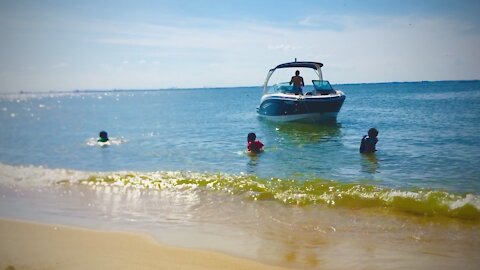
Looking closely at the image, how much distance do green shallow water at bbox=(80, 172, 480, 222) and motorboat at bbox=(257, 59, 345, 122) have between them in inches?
504

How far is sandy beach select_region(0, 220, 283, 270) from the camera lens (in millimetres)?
4836

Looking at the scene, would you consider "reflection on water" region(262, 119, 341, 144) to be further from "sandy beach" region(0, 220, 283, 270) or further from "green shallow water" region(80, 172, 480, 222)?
"sandy beach" region(0, 220, 283, 270)

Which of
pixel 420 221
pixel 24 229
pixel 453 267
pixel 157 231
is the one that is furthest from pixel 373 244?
pixel 24 229

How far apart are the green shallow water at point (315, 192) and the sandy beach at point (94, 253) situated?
361 centimetres

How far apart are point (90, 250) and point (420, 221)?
19.4 ft

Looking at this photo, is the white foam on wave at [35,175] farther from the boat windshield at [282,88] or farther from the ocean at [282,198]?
the boat windshield at [282,88]

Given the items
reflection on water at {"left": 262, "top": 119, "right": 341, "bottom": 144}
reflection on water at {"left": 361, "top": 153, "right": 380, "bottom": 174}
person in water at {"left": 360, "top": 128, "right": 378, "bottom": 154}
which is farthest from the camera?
reflection on water at {"left": 262, "top": 119, "right": 341, "bottom": 144}

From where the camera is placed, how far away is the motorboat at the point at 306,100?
22.8 metres

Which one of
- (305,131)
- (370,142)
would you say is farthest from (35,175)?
(305,131)

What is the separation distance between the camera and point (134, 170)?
13.0 meters

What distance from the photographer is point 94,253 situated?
17.4 ft

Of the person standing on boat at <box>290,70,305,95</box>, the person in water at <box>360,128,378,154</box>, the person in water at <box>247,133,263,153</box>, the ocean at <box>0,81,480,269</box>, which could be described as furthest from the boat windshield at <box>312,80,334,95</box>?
the person in water at <box>247,133,263,153</box>

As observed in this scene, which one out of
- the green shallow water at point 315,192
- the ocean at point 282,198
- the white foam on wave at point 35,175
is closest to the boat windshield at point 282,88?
the ocean at point 282,198

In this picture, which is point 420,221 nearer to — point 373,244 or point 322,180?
point 373,244
